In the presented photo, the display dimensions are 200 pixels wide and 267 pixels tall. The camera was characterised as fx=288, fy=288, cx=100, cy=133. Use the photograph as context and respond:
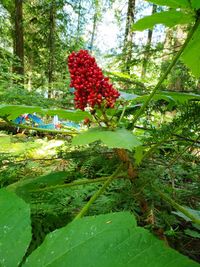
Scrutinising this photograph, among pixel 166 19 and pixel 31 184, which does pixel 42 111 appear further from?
pixel 166 19

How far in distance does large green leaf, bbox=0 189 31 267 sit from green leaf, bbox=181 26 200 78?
1.07 metres

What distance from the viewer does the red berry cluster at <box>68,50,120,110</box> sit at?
1.10 m

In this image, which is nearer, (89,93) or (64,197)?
(89,93)

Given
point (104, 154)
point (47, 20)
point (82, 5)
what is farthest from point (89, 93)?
point (82, 5)

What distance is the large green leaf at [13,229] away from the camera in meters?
0.54

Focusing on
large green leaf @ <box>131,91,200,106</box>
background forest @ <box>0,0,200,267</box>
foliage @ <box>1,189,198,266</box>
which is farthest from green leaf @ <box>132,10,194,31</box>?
foliage @ <box>1,189,198,266</box>

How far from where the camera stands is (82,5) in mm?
11297

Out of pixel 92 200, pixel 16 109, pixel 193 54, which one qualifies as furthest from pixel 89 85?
pixel 193 54

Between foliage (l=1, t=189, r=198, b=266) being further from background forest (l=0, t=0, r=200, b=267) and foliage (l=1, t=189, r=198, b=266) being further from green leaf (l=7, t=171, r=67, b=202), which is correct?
green leaf (l=7, t=171, r=67, b=202)

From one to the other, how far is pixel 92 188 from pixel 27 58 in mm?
12533

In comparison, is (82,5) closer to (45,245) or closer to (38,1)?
(38,1)

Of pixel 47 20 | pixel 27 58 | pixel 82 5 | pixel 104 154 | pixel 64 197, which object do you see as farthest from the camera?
Answer: pixel 27 58

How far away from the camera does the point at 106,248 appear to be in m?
0.52

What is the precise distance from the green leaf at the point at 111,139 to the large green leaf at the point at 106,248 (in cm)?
32
